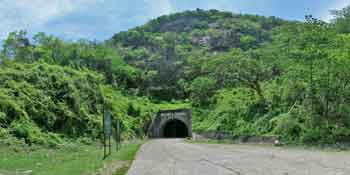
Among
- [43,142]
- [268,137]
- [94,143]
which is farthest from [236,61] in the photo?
[43,142]

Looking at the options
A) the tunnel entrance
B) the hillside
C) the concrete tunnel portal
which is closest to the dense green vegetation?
the concrete tunnel portal

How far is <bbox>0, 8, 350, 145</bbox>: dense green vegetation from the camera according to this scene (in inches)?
658

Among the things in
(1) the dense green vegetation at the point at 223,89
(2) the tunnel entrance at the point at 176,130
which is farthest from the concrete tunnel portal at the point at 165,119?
(2) the tunnel entrance at the point at 176,130

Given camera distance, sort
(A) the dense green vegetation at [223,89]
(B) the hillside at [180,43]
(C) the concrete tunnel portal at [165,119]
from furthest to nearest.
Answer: (B) the hillside at [180,43], (C) the concrete tunnel portal at [165,119], (A) the dense green vegetation at [223,89]

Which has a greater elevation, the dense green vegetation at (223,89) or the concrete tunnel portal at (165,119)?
the dense green vegetation at (223,89)

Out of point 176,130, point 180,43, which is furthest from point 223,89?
point 180,43

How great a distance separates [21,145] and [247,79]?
15.9 meters

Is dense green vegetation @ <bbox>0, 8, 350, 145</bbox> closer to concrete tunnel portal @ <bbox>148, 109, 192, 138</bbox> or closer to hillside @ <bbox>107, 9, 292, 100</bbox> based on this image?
concrete tunnel portal @ <bbox>148, 109, 192, 138</bbox>

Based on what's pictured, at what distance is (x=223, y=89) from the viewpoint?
29016 mm

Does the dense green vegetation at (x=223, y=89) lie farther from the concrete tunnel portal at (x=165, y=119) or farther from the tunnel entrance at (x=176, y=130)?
the tunnel entrance at (x=176, y=130)

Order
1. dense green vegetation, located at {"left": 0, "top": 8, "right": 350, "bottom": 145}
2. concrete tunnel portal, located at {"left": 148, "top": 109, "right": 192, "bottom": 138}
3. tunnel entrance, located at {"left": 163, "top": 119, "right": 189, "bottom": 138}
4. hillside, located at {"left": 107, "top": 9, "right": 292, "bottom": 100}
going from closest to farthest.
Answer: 1. dense green vegetation, located at {"left": 0, "top": 8, "right": 350, "bottom": 145}
2. concrete tunnel portal, located at {"left": 148, "top": 109, "right": 192, "bottom": 138}
3. tunnel entrance, located at {"left": 163, "top": 119, "right": 189, "bottom": 138}
4. hillside, located at {"left": 107, "top": 9, "right": 292, "bottom": 100}

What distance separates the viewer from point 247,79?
81.8 feet

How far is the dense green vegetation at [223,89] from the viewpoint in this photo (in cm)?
1670

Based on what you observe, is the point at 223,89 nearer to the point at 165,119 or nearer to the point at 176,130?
the point at 165,119
